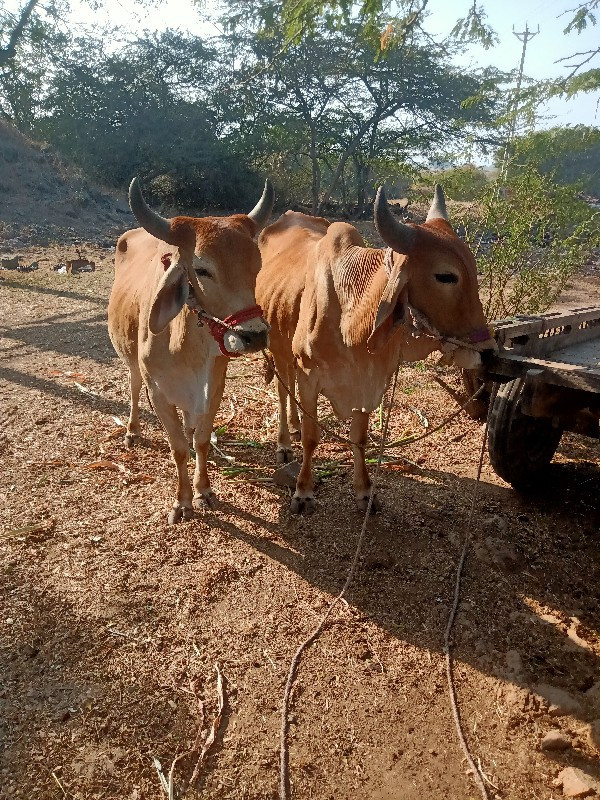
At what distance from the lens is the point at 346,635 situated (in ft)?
10.0

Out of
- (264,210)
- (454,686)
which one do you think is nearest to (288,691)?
(454,686)

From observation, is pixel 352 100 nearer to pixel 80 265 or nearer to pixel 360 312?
pixel 80 265

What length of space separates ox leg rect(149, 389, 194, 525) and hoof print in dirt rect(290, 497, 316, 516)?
0.69 meters

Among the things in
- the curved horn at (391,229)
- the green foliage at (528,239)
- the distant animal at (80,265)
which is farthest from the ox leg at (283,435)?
the distant animal at (80,265)

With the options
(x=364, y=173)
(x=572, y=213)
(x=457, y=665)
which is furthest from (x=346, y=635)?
(x=364, y=173)

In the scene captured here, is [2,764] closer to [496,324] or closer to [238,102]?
[496,324]

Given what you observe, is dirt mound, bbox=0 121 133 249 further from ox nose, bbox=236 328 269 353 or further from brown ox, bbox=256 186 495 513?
ox nose, bbox=236 328 269 353

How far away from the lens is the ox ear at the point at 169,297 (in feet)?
10.3

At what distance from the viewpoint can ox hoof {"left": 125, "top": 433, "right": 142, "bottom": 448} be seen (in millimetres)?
4988

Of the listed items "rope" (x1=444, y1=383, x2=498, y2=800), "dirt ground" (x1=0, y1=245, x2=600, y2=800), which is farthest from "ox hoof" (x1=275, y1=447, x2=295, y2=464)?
"rope" (x1=444, y1=383, x2=498, y2=800)

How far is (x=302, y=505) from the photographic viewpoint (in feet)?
13.5

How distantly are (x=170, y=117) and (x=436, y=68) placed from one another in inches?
349

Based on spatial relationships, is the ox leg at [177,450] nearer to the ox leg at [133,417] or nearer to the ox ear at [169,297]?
the ox ear at [169,297]

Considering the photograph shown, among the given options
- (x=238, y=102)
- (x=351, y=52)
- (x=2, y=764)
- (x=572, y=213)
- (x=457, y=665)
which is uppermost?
(x=351, y=52)
